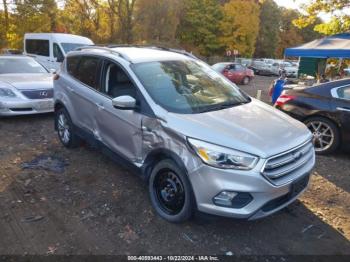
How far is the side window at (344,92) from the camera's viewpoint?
17.5 ft

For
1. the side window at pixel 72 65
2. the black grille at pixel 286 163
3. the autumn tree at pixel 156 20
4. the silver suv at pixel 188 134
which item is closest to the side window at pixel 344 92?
the silver suv at pixel 188 134

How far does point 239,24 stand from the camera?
128ft

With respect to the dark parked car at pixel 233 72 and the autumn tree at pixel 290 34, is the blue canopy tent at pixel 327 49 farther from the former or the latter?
the autumn tree at pixel 290 34

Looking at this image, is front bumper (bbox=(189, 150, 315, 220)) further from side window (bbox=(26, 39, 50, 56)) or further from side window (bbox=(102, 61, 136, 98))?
side window (bbox=(26, 39, 50, 56))

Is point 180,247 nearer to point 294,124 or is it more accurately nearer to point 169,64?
point 294,124

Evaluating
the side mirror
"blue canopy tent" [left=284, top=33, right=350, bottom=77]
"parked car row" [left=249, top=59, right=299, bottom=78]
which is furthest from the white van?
"parked car row" [left=249, top=59, right=299, bottom=78]

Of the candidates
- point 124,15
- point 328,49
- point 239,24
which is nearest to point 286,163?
point 328,49

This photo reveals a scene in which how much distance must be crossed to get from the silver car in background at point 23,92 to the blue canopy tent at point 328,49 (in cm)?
962

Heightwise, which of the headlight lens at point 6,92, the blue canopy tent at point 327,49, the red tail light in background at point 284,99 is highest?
the blue canopy tent at point 327,49

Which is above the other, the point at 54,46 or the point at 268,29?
the point at 268,29

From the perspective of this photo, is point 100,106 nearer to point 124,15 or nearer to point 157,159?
point 157,159

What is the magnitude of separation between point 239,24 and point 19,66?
34819 mm

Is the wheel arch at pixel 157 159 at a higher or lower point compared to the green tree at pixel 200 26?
lower

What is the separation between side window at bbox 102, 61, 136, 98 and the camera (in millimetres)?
3965
